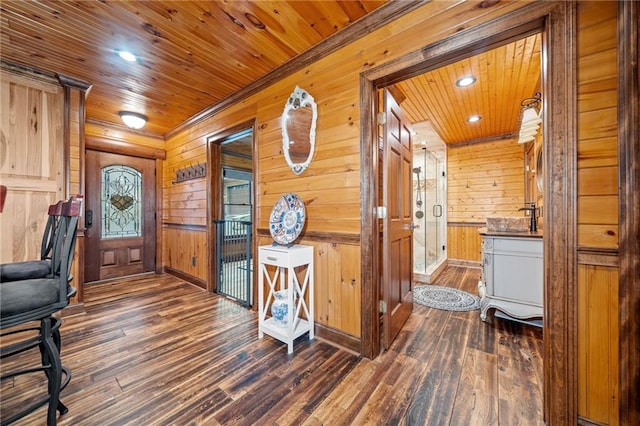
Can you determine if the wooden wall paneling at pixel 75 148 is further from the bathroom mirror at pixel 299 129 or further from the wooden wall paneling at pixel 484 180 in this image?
the wooden wall paneling at pixel 484 180

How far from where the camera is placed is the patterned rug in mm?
2819

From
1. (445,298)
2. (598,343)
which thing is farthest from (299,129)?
(445,298)

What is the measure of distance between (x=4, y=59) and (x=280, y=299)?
342cm

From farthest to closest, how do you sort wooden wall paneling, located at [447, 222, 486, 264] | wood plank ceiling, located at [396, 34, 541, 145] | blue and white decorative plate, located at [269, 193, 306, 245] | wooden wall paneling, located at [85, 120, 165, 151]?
wooden wall paneling, located at [447, 222, 486, 264], wooden wall paneling, located at [85, 120, 165, 151], wood plank ceiling, located at [396, 34, 541, 145], blue and white decorative plate, located at [269, 193, 306, 245]

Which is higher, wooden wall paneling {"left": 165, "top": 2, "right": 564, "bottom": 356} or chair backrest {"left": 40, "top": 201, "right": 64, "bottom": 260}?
wooden wall paneling {"left": 165, "top": 2, "right": 564, "bottom": 356}

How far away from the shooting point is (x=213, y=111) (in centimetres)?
331

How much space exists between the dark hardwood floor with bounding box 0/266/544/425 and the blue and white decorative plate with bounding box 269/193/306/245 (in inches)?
34.8

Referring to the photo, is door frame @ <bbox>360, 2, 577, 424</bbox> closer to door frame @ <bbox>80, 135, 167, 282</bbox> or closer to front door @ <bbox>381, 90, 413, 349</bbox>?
front door @ <bbox>381, 90, 413, 349</bbox>

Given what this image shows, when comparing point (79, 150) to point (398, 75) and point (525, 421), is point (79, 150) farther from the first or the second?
point (525, 421)

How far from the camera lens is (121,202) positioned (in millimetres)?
3969

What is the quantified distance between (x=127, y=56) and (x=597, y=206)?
Answer: 11.7ft

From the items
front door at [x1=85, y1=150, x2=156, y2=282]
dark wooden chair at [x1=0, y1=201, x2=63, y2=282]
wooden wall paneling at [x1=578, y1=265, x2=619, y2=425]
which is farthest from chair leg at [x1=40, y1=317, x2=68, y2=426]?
front door at [x1=85, y1=150, x2=156, y2=282]

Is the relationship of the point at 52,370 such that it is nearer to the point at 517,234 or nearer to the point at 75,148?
the point at 75,148

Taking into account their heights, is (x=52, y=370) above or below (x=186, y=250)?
below
